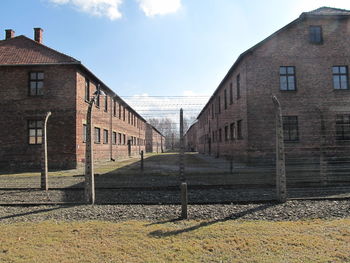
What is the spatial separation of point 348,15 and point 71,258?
2056 centimetres

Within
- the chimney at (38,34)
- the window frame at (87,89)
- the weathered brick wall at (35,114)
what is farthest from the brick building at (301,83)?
the chimney at (38,34)

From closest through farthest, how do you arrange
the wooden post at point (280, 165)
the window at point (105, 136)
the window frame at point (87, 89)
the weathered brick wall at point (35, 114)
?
1. the wooden post at point (280, 165)
2. the weathered brick wall at point (35, 114)
3. the window frame at point (87, 89)
4. the window at point (105, 136)

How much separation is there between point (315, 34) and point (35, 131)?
19598 millimetres

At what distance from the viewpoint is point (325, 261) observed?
321 centimetres

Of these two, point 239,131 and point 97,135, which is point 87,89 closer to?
point 97,135

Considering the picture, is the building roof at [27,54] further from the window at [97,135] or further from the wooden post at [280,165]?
the wooden post at [280,165]

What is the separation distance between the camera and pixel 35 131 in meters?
16.8

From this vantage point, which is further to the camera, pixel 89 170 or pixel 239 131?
pixel 239 131

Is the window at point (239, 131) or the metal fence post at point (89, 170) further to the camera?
the window at point (239, 131)

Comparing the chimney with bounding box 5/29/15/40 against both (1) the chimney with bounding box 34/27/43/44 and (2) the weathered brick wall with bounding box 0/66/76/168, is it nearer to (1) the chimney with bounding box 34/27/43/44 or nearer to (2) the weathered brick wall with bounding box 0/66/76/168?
(1) the chimney with bounding box 34/27/43/44

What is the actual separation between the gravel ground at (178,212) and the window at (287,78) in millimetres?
11647

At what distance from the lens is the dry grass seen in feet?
11.1

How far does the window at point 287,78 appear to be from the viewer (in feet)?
54.6

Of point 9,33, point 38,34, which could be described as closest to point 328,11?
point 38,34
